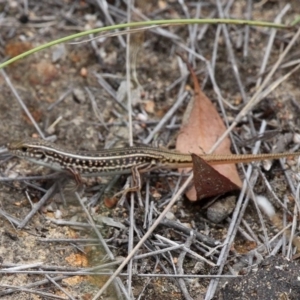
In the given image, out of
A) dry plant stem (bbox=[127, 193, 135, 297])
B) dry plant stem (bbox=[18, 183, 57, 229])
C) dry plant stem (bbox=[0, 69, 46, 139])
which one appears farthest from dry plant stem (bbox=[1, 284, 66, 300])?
dry plant stem (bbox=[0, 69, 46, 139])

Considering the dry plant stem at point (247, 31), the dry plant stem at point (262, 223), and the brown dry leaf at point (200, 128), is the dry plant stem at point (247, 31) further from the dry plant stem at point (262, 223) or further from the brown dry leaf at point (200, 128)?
the dry plant stem at point (262, 223)

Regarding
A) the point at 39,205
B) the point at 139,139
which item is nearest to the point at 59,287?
the point at 39,205

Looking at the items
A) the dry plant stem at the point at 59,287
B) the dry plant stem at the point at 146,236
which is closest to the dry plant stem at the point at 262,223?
the dry plant stem at the point at 146,236

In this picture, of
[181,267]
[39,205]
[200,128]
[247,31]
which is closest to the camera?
[181,267]

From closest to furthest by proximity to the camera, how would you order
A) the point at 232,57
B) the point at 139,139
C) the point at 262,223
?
the point at 262,223 < the point at 139,139 < the point at 232,57

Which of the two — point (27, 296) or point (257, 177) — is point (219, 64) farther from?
point (27, 296)

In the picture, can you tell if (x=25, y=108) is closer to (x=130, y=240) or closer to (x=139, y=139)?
(x=139, y=139)

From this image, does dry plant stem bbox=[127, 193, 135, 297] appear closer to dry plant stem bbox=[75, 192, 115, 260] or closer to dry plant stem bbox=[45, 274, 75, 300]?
dry plant stem bbox=[75, 192, 115, 260]
